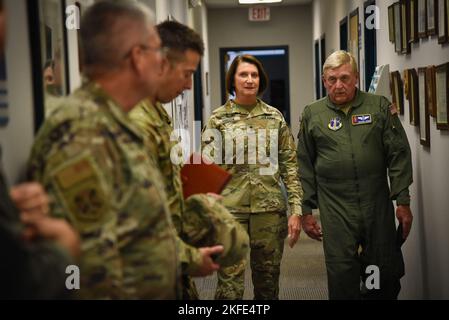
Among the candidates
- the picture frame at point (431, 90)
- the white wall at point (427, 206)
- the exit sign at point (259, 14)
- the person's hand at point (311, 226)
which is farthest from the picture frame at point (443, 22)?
the exit sign at point (259, 14)

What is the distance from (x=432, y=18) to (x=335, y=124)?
2.09 ft

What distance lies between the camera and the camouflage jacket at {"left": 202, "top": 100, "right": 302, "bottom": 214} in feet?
11.4

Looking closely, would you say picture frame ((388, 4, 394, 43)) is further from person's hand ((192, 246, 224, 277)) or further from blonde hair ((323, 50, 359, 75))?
person's hand ((192, 246, 224, 277))

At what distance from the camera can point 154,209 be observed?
60.2 inches

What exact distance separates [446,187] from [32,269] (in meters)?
2.27

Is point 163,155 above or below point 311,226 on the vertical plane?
above

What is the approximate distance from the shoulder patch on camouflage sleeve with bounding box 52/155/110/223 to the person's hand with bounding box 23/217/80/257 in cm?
15

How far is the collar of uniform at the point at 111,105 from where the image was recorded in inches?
60.1

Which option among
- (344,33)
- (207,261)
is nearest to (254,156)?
(207,261)

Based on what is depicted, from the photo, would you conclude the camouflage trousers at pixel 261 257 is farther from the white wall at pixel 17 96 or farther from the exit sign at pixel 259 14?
the exit sign at pixel 259 14

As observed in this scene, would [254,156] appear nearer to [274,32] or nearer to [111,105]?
[111,105]

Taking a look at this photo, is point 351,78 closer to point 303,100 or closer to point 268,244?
point 268,244

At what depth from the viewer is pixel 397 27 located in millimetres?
3996

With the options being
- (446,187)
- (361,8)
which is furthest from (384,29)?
(446,187)
